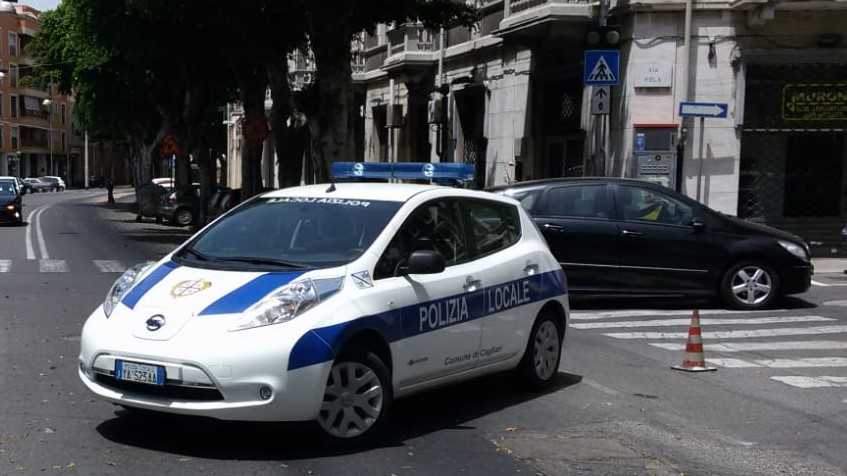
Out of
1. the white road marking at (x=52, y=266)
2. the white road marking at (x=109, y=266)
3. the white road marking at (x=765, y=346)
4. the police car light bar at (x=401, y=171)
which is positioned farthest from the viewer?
the white road marking at (x=109, y=266)

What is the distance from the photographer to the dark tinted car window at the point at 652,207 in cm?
1370

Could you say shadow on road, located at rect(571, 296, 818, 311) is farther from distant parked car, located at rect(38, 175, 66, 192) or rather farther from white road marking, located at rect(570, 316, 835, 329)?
distant parked car, located at rect(38, 175, 66, 192)

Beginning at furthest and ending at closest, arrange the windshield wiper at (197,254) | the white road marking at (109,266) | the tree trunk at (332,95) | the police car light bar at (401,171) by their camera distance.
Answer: the tree trunk at (332,95) → the white road marking at (109,266) → the police car light bar at (401,171) → the windshield wiper at (197,254)

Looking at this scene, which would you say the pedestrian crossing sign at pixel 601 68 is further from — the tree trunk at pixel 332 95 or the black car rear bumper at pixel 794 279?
the tree trunk at pixel 332 95

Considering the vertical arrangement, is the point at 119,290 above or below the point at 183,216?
above

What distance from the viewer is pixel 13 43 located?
10019cm

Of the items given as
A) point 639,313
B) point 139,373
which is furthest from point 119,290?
point 639,313

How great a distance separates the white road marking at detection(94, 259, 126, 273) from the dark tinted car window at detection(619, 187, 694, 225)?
9.02 meters

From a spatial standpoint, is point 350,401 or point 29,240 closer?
point 350,401

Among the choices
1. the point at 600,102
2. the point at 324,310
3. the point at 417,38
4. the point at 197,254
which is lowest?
the point at 324,310

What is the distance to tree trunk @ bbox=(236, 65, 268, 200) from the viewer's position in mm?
30453

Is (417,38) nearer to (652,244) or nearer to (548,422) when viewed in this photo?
(652,244)

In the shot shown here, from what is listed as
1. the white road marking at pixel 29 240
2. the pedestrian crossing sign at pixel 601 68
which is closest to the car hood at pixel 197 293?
the pedestrian crossing sign at pixel 601 68

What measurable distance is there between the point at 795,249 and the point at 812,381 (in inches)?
196
